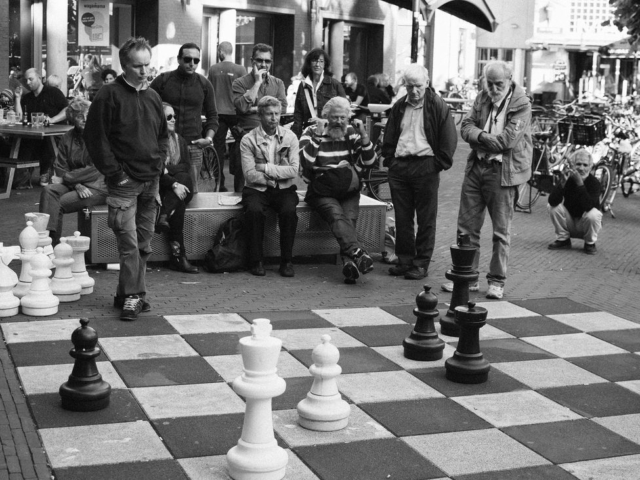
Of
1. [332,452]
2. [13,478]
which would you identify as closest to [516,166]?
[332,452]

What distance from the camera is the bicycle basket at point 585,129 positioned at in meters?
14.6

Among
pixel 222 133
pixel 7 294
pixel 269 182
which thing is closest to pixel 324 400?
pixel 7 294

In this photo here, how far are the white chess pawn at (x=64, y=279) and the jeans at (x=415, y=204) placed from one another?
2.99 meters

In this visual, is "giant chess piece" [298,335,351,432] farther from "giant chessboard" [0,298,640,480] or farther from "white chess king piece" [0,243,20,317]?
"white chess king piece" [0,243,20,317]

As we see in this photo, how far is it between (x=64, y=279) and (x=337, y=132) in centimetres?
281

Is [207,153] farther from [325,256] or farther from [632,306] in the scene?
[632,306]

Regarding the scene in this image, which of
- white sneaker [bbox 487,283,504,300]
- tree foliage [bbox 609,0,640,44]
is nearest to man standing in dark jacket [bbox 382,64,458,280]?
white sneaker [bbox 487,283,504,300]

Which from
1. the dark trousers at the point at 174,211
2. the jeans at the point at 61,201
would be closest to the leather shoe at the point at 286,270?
the dark trousers at the point at 174,211

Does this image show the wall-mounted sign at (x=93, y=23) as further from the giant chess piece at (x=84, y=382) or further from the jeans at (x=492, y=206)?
the giant chess piece at (x=84, y=382)

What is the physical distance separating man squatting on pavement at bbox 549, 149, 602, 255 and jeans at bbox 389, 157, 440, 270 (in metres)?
2.46

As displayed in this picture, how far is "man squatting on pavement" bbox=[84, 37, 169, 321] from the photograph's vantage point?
6.90 m

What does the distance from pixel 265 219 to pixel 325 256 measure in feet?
2.86

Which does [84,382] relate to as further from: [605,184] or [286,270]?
[605,184]

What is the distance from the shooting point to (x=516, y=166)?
8406 millimetres
